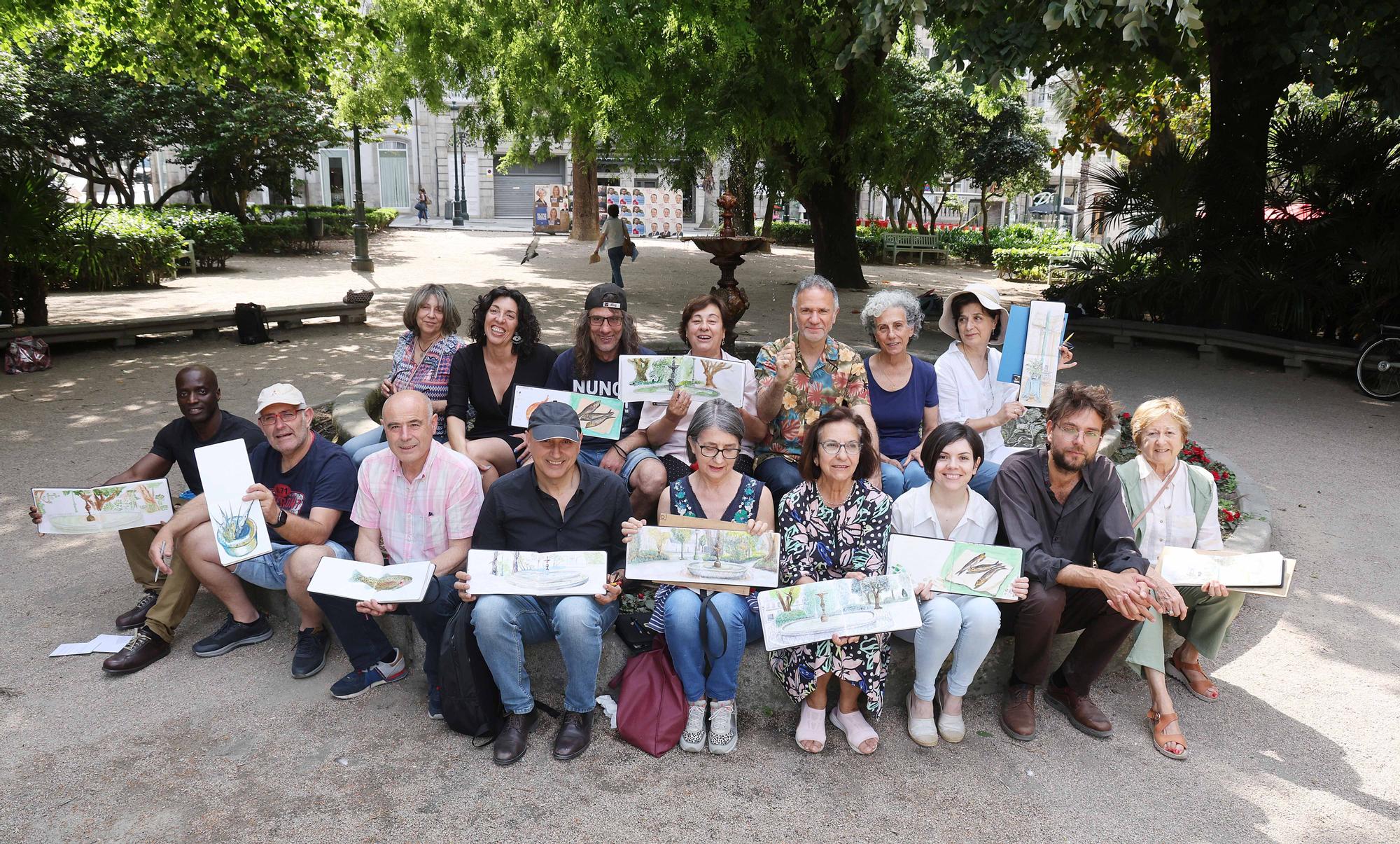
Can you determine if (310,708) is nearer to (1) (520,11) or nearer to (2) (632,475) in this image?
(2) (632,475)

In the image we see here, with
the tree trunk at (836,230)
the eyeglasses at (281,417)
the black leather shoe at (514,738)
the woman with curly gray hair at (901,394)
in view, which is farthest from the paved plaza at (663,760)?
the tree trunk at (836,230)

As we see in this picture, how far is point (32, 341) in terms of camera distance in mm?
9906

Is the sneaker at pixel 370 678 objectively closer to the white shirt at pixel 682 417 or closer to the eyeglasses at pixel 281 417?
the eyeglasses at pixel 281 417

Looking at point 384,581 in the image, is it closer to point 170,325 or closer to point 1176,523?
point 1176,523

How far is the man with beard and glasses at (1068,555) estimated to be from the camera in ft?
12.2

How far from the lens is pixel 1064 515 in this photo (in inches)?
154

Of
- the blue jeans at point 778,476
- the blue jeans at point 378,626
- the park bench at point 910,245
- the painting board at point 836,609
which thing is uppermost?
the park bench at point 910,245

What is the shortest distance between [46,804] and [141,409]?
616 centimetres

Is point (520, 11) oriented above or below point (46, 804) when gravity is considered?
above

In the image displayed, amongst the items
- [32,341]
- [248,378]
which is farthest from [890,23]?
[32,341]

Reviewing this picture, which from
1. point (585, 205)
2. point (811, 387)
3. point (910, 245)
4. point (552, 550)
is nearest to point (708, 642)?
point (552, 550)

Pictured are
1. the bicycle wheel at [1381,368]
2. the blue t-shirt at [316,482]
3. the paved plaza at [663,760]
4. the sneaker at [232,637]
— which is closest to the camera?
the paved plaza at [663,760]

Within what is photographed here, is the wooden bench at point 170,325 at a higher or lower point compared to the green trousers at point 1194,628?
higher

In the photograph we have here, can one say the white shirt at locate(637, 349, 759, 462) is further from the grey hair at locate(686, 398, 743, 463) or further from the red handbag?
the red handbag
